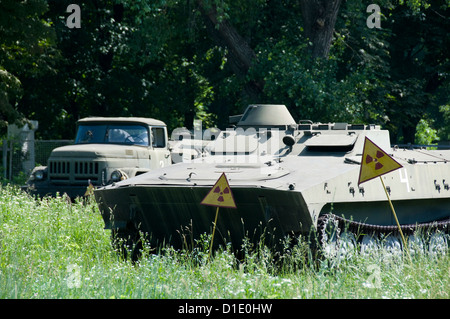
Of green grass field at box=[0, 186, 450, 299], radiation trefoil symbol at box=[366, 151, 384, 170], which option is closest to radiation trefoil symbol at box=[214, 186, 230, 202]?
green grass field at box=[0, 186, 450, 299]

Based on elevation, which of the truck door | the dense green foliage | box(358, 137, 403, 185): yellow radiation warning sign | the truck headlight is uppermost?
the dense green foliage

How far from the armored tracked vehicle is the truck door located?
3.76 meters

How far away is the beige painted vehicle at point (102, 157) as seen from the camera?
1421cm

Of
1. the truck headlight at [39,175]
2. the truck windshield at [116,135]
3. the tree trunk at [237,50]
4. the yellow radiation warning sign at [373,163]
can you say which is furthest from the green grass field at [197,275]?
the tree trunk at [237,50]

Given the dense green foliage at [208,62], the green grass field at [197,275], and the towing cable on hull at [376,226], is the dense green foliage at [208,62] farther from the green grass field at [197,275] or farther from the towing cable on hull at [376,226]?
the towing cable on hull at [376,226]

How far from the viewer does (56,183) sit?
14.6 m

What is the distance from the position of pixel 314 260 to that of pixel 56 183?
7400 millimetres

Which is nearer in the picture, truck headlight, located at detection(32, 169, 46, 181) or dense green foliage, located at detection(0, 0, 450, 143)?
truck headlight, located at detection(32, 169, 46, 181)

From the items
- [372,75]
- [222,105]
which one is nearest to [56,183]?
[372,75]

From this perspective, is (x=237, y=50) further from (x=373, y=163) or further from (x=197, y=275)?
(x=197, y=275)

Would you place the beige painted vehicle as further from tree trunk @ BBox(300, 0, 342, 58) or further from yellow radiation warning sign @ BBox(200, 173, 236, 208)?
tree trunk @ BBox(300, 0, 342, 58)

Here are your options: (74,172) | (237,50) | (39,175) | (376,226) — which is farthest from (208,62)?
(376,226)

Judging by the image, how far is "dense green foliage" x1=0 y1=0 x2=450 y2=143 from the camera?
20.1 metres

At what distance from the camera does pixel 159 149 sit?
15.2 metres
